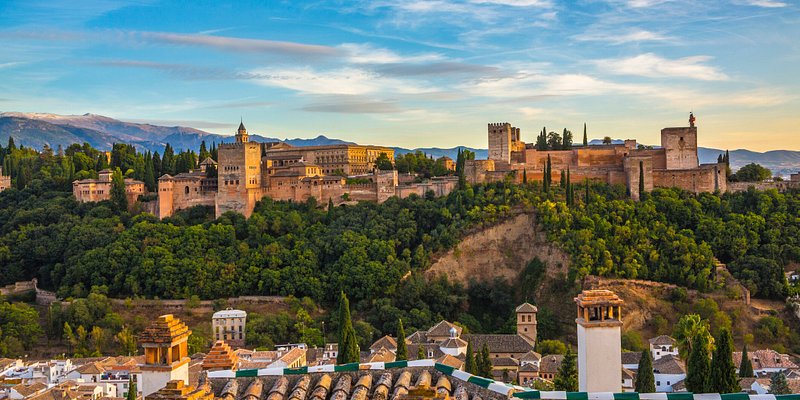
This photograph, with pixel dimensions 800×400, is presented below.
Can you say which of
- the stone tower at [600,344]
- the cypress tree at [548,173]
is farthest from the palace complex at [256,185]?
the stone tower at [600,344]

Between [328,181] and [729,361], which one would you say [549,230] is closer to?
[328,181]

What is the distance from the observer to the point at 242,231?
50094 mm

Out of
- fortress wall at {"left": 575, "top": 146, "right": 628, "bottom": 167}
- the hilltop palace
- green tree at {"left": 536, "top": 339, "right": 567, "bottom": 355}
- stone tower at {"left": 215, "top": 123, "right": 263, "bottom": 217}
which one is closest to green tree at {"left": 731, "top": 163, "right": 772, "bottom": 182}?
the hilltop palace

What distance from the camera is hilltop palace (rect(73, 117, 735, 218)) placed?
164 ft

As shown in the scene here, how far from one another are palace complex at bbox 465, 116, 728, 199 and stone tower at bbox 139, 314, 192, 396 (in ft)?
131

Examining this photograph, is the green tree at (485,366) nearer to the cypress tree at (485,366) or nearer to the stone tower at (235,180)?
the cypress tree at (485,366)

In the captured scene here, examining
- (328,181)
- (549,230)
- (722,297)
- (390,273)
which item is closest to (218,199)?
(328,181)

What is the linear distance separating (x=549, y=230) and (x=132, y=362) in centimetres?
2172

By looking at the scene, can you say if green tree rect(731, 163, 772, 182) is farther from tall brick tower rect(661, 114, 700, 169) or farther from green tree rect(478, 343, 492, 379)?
green tree rect(478, 343, 492, 379)

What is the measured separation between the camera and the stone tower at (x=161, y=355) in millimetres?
10625

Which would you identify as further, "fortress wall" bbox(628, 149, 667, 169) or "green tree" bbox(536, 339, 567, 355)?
"fortress wall" bbox(628, 149, 667, 169)

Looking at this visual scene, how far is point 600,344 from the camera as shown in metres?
12.9

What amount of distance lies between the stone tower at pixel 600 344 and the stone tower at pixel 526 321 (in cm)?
2639

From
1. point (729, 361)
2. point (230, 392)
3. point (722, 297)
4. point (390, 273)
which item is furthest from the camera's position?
point (390, 273)
